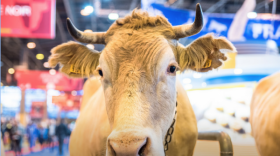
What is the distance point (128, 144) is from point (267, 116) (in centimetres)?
211

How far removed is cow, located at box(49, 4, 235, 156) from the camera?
5.74 feet

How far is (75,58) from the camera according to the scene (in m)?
2.82

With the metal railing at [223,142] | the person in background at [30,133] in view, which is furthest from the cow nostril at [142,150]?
the person in background at [30,133]

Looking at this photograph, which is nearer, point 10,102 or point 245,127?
point 245,127

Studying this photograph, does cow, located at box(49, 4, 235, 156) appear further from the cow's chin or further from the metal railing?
the metal railing

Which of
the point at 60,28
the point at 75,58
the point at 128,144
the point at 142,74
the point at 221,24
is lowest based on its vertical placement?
the point at 128,144

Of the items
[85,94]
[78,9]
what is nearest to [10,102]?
[78,9]

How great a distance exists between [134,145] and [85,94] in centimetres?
334

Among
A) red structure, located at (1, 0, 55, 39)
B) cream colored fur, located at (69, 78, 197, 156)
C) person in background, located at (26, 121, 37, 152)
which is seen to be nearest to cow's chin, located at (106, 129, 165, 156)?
cream colored fur, located at (69, 78, 197, 156)

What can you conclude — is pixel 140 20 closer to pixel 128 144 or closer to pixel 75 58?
pixel 75 58

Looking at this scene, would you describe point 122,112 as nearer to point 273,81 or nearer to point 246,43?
point 273,81

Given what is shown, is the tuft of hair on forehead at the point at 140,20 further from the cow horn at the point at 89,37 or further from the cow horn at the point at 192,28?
the cow horn at the point at 89,37

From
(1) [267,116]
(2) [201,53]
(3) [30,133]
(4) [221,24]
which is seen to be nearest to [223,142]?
(1) [267,116]

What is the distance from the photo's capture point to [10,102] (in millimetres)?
23453
